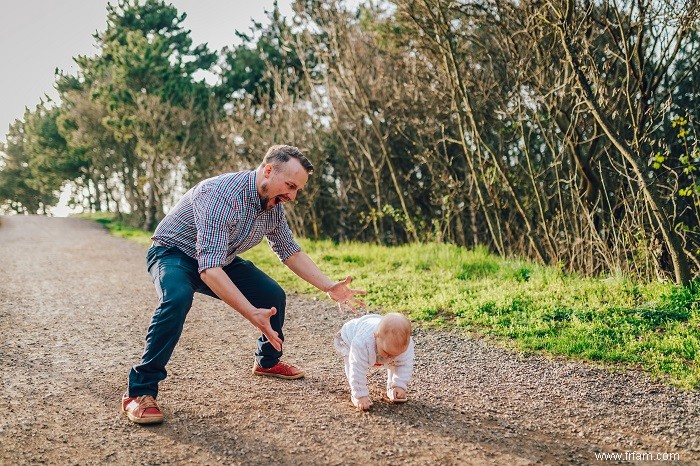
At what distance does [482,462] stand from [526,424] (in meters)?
0.64

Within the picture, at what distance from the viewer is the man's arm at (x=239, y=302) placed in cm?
342

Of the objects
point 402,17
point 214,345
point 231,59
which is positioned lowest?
point 214,345

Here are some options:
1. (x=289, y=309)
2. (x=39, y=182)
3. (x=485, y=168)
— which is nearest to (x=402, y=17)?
(x=485, y=168)

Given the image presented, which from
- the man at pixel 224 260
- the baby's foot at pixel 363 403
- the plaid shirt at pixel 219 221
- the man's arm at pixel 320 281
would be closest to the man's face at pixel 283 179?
the man at pixel 224 260

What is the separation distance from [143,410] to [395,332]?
62.8 inches

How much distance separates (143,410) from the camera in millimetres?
3475

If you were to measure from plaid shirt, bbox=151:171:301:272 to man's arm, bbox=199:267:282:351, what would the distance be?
0.07 m

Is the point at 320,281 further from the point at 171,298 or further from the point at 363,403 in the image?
the point at 171,298

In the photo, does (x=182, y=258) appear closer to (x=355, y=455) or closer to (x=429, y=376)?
(x=355, y=455)

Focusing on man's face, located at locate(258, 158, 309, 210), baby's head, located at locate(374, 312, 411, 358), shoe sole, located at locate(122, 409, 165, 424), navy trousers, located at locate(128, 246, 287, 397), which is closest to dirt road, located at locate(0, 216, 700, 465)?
shoe sole, located at locate(122, 409, 165, 424)

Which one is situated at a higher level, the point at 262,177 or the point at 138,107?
the point at 138,107

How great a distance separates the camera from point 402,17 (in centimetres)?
991

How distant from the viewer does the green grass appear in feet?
15.4

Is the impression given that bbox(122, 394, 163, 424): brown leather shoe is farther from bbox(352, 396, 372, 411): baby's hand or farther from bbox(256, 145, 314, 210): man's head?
bbox(256, 145, 314, 210): man's head
